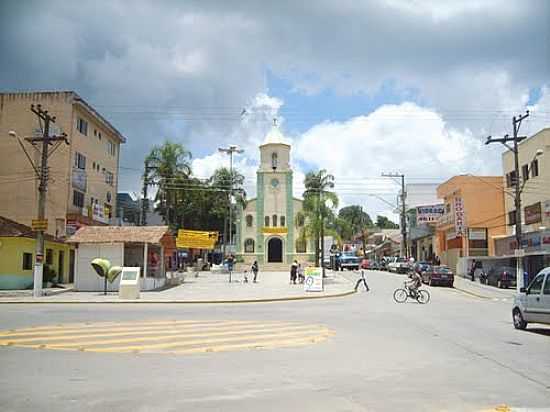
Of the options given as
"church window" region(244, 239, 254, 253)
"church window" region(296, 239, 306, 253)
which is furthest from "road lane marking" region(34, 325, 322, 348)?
"church window" region(244, 239, 254, 253)

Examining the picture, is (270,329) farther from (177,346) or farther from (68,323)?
(68,323)

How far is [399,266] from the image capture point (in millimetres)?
58594

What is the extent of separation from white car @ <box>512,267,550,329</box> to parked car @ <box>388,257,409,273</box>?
38.9m

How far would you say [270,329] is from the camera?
16.6 metres

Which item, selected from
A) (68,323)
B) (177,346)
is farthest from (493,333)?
(68,323)

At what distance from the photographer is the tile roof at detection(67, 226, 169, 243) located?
35.2 m

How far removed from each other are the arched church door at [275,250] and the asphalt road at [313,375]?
54.5m

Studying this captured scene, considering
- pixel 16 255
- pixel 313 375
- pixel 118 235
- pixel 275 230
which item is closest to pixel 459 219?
pixel 275 230

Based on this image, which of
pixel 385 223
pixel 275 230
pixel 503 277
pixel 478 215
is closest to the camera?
pixel 503 277

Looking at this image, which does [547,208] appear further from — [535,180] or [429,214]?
[429,214]

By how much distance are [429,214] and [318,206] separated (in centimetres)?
2091

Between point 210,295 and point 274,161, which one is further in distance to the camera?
point 274,161

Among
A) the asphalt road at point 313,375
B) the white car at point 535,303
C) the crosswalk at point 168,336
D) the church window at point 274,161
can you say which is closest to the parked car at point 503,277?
the white car at point 535,303

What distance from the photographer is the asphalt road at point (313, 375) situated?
7.99 meters
